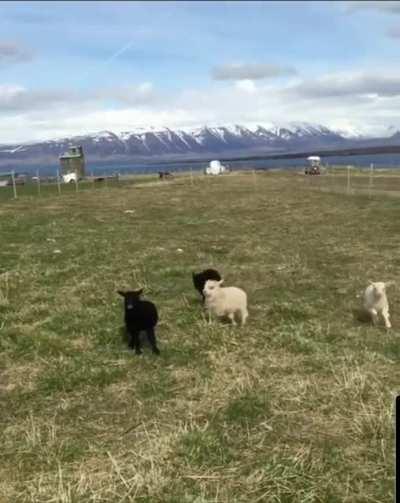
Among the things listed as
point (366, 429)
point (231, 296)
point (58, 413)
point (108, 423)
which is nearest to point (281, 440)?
point (366, 429)

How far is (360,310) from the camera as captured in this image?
11.6 m

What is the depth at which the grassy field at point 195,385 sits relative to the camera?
5570 millimetres

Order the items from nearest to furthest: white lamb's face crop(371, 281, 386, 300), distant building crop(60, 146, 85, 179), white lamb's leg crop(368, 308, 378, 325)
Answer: white lamb's face crop(371, 281, 386, 300) → white lamb's leg crop(368, 308, 378, 325) → distant building crop(60, 146, 85, 179)

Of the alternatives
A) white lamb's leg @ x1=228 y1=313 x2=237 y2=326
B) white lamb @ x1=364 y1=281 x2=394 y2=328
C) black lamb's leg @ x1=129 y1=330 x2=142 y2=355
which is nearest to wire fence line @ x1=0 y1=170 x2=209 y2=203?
white lamb's leg @ x1=228 y1=313 x2=237 y2=326

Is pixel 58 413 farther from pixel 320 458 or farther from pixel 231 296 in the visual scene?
pixel 231 296

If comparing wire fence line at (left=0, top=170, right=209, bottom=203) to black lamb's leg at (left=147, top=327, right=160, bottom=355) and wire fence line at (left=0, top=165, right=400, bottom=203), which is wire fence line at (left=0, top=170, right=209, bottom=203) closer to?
wire fence line at (left=0, top=165, right=400, bottom=203)

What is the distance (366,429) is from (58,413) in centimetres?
367

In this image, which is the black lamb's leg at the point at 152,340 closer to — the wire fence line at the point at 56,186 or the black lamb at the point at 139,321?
the black lamb at the point at 139,321

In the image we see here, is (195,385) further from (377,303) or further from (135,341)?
(377,303)

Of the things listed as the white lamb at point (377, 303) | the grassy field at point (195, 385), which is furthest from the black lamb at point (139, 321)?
the white lamb at point (377, 303)

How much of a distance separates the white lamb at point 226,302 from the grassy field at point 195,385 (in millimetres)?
264

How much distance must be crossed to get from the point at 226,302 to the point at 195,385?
2.82 m

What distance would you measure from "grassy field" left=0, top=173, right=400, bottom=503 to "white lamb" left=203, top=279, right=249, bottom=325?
0.87ft

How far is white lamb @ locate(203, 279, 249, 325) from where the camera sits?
10414 millimetres
